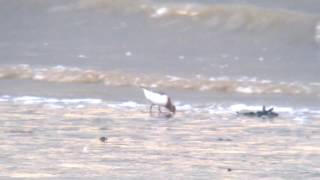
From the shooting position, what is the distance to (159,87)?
13234mm

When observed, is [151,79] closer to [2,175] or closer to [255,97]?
[255,97]

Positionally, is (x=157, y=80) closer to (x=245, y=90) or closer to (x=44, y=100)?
(x=245, y=90)

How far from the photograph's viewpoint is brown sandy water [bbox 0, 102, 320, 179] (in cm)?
767

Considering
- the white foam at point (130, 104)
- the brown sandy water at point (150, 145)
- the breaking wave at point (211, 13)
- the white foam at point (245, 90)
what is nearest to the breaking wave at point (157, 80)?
the white foam at point (245, 90)

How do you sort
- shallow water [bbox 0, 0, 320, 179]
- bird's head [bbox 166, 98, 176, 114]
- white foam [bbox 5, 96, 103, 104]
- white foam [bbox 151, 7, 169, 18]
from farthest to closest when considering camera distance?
white foam [bbox 151, 7, 169, 18]
white foam [bbox 5, 96, 103, 104]
bird's head [bbox 166, 98, 176, 114]
shallow water [bbox 0, 0, 320, 179]

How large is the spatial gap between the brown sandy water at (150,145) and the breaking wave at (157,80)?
193 centimetres

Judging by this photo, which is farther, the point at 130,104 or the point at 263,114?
the point at 130,104

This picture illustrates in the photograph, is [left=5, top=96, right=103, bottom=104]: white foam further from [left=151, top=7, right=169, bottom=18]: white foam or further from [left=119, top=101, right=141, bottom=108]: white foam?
[left=151, top=7, right=169, bottom=18]: white foam

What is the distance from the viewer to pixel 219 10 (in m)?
17.0

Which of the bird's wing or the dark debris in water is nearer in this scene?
the dark debris in water

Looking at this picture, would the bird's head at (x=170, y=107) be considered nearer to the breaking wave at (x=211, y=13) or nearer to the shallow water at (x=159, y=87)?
the shallow water at (x=159, y=87)

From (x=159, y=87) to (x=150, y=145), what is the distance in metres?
4.48

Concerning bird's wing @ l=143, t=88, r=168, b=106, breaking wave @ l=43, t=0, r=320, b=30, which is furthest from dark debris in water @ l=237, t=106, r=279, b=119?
breaking wave @ l=43, t=0, r=320, b=30

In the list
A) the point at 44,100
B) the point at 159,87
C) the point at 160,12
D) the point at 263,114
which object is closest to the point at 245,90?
the point at 159,87
